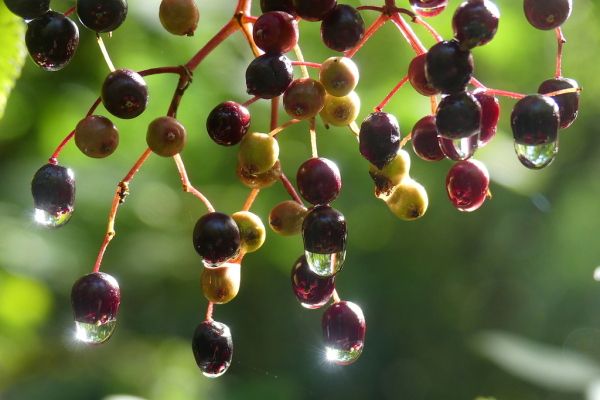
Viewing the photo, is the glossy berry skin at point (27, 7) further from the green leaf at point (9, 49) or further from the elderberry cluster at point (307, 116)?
the green leaf at point (9, 49)

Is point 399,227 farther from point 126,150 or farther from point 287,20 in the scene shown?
point 287,20

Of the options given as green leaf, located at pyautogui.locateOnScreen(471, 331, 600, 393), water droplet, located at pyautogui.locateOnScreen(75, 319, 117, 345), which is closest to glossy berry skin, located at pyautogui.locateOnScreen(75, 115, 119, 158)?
water droplet, located at pyautogui.locateOnScreen(75, 319, 117, 345)

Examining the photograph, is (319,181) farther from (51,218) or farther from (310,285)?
(51,218)

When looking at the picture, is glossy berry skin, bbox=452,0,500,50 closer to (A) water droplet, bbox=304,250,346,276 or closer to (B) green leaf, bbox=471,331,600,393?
(A) water droplet, bbox=304,250,346,276

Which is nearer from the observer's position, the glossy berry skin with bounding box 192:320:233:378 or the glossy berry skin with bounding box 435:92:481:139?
the glossy berry skin with bounding box 435:92:481:139

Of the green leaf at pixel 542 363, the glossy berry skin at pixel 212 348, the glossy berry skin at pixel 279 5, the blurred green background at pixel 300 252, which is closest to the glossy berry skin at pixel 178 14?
the glossy berry skin at pixel 279 5

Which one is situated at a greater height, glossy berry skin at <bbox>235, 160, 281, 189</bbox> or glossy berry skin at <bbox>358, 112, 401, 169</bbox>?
glossy berry skin at <bbox>358, 112, 401, 169</bbox>
